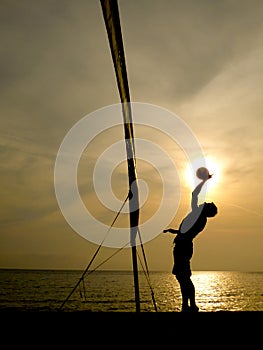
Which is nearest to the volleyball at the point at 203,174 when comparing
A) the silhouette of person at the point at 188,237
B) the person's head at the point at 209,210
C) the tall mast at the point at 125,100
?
the silhouette of person at the point at 188,237

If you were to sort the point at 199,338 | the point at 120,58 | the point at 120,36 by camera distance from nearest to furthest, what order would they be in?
the point at 199,338 < the point at 120,36 < the point at 120,58

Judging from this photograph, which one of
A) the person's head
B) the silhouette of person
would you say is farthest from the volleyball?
the person's head

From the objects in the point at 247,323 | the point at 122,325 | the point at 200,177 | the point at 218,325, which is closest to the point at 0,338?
the point at 122,325

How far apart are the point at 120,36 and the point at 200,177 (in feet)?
9.75

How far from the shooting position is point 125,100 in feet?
29.5

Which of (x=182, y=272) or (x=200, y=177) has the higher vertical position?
(x=200, y=177)

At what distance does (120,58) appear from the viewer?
752 cm

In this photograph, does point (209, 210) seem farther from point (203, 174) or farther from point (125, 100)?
point (125, 100)

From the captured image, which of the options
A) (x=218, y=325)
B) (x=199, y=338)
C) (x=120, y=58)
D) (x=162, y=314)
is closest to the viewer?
(x=199, y=338)

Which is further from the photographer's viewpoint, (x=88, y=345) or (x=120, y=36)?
(x=120, y=36)

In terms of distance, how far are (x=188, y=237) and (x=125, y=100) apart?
10.7ft

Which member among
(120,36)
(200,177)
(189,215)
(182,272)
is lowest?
(182,272)

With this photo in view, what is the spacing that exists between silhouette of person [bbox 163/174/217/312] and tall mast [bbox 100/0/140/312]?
3.21ft

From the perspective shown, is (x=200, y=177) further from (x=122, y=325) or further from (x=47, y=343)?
(x=47, y=343)
